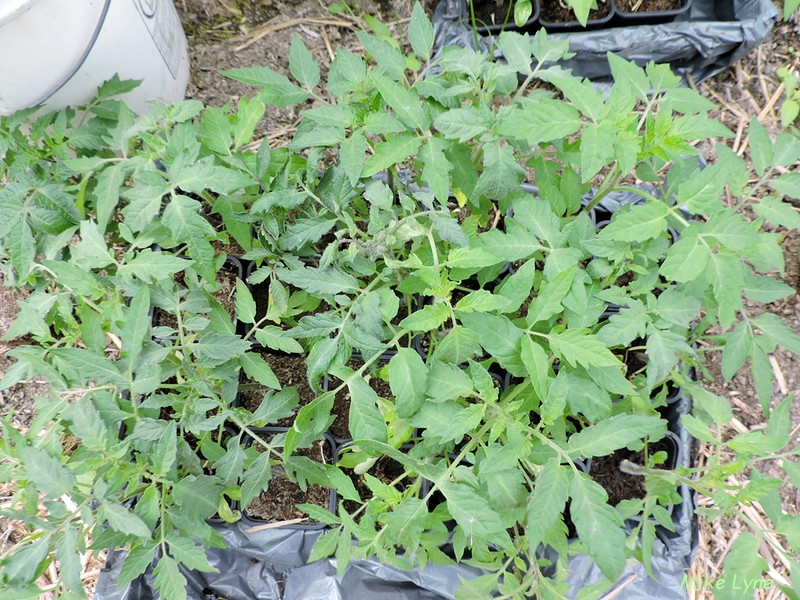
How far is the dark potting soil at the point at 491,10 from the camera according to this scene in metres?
2.35

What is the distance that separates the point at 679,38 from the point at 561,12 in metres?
0.47

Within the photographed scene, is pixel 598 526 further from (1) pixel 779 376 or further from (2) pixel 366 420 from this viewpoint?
(1) pixel 779 376

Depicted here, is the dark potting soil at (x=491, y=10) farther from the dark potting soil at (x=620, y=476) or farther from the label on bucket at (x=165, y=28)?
the dark potting soil at (x=620, y=476)

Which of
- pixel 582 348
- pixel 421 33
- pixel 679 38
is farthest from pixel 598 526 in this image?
pixel 679 38

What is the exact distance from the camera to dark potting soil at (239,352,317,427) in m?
1.92

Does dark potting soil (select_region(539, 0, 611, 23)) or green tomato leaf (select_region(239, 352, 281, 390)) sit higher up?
dark potting soil (select_region(539, 0, 611, 23))

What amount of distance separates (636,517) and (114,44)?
217 cm

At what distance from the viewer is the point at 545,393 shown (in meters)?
1.24

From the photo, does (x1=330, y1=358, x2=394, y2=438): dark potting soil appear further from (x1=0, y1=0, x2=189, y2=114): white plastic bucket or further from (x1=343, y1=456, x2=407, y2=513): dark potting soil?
(x1=0, y1=0, x2=189, y2=114): white plastic bucket

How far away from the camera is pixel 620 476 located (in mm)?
1845


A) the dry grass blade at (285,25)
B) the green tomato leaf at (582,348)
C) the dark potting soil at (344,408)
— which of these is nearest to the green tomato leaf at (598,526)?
the green tomato leaf at (582,348)

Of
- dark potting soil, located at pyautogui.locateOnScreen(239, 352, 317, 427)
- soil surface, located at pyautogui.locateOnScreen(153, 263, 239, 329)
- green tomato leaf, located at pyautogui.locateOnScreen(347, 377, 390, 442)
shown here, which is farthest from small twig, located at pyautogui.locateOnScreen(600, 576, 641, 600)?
soil surface, located at pyautogui.locateOnScreen(153, 263, 239, 329)

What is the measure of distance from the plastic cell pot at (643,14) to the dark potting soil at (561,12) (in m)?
0.05

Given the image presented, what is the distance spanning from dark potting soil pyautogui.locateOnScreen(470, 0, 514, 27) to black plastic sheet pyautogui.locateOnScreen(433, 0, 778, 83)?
8 centimetres
